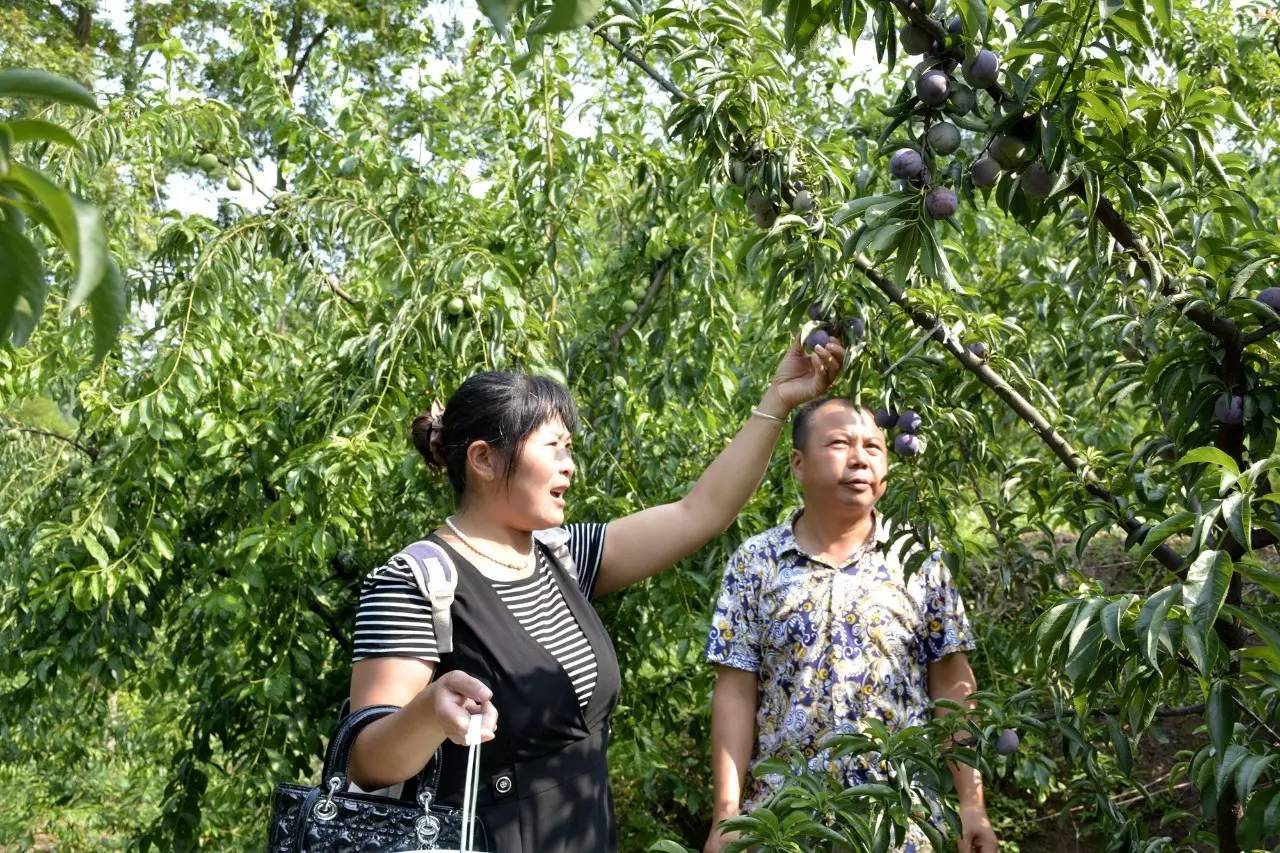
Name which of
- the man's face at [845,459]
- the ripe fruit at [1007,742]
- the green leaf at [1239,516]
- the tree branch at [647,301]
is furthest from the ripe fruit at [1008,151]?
the tree branch at [647,301]

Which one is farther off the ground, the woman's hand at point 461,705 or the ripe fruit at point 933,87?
the ripe fruit at point 933,87

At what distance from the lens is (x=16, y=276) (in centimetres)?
67

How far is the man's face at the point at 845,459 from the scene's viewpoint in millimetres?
2760

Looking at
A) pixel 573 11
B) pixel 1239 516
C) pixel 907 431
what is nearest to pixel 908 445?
pixel 907 431

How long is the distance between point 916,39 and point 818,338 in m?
0.75

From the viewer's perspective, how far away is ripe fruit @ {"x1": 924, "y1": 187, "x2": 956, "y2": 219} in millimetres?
1575

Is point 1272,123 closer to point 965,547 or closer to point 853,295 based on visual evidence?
point 965,547

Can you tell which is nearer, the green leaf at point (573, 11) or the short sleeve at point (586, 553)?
the green leaf at point (573, 11)

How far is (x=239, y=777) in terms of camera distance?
372 cm

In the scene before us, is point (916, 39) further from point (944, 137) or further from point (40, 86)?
point (40, 86)

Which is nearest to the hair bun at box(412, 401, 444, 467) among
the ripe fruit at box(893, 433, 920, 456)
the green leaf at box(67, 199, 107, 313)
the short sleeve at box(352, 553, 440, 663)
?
the short sleeve at box(352, 553, 440, 663)

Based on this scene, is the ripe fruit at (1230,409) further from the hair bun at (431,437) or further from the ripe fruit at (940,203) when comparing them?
the hair bun at (431,437)

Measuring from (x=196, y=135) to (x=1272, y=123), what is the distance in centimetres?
314

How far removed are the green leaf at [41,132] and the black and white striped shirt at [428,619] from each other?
1421mm
